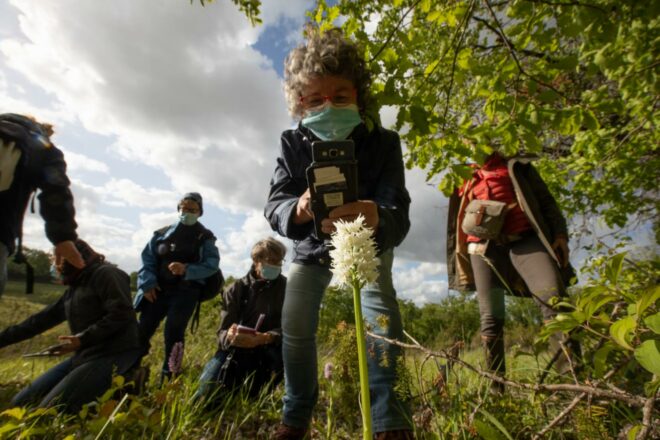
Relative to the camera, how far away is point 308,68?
1.95 m

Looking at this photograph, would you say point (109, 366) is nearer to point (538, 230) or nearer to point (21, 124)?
point (21, 124)

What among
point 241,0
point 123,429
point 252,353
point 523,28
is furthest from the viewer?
point 252,353

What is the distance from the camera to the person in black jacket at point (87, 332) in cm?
266

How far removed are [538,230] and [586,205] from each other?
4.93 metres

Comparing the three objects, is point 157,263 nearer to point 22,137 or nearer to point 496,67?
point 22,137

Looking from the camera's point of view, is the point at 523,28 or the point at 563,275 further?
the point at 563,275

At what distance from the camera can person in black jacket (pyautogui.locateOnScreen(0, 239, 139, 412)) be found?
2660mm

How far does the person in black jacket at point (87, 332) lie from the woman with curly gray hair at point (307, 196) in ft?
6.13

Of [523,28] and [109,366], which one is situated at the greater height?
[523,28]

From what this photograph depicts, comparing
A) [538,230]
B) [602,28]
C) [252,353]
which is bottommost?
[252,353]

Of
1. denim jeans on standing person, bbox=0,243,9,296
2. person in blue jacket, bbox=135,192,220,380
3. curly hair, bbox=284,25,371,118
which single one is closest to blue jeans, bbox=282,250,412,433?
curly hair, bbox=284,25,371,118

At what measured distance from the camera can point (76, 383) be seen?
8.63 feet

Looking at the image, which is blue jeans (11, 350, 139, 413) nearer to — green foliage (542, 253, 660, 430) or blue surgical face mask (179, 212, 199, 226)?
blue surgical face mask (179, 212, 199, 226)

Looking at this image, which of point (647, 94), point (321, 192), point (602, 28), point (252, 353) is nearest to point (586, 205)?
point (647, 94)
